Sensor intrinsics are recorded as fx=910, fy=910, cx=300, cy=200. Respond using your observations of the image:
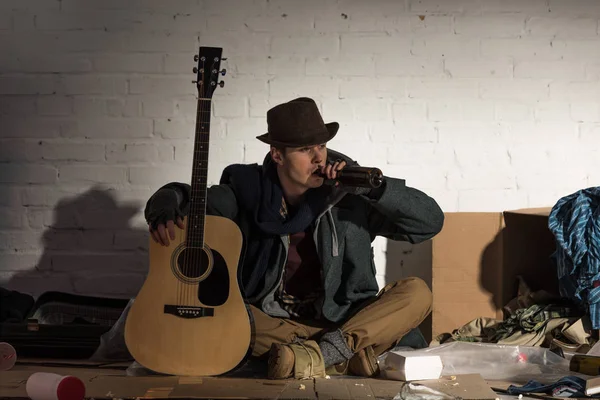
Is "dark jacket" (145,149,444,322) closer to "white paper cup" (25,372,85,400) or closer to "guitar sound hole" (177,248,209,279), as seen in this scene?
"guitar sound hole" (177,248,209,279)

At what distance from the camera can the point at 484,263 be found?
3.80m

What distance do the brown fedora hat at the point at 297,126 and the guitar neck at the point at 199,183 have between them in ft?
0.80

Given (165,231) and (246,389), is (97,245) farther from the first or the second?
(246,389)

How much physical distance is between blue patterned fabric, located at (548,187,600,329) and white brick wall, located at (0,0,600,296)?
513 millimetres

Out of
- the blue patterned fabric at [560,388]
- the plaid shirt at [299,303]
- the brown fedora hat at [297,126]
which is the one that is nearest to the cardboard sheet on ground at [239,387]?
the blue patterned fabric at [560,388]

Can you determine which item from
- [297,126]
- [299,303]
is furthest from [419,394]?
[297,126]

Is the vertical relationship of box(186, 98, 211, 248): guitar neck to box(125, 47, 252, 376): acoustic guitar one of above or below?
above

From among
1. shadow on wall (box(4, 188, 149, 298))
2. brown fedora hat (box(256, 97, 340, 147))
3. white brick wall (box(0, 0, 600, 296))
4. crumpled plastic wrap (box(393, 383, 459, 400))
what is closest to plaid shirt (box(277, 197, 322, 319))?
brown fedora hat (box(256, 97, 340, 147))

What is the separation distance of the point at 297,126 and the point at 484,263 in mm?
1101

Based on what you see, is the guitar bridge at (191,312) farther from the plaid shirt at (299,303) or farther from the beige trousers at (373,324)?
the plaid shirt at (299,303)

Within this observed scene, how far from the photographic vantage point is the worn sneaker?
301cm

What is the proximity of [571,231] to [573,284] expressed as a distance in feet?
0.68

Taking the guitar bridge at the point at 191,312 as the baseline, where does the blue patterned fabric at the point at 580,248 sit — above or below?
above

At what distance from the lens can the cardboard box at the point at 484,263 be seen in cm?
376
